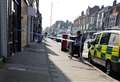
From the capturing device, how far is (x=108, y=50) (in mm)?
12180

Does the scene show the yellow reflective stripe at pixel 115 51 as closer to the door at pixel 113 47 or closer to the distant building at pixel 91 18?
the door at pixel 113 47

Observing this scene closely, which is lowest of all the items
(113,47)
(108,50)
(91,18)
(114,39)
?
(108,50)

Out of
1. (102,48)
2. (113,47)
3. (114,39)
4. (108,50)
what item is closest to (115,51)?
(113,47)

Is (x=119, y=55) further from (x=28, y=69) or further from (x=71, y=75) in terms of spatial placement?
(x=28, y=69)

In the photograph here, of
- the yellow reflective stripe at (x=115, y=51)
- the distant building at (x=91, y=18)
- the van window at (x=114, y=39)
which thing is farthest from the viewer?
the distant building at (x=91, y=18)

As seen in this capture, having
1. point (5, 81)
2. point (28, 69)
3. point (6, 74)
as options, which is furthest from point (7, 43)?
point (5, 81)

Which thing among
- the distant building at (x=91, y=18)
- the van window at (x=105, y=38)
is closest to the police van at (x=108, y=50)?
the van window at (x=105, y=38)

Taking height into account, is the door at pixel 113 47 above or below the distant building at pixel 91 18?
below

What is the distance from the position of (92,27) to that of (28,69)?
79250mm

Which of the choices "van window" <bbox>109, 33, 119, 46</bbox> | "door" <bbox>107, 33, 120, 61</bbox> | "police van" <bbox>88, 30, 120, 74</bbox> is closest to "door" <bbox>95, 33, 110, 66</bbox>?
"police van" <bbox>88, 30, 120, 74</bbox>

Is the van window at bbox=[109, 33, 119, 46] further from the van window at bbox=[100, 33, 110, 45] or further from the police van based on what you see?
the van window at bbox=[100, 33, 110, 45]

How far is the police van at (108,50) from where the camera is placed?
11.2 meters

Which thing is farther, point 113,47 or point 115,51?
point 113,47

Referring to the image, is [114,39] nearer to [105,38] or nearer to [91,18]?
[105,38]
